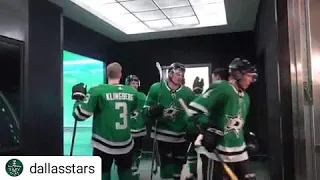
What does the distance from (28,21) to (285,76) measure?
86cm

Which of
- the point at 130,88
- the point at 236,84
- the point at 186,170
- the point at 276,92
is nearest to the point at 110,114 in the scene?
the point at 130,88

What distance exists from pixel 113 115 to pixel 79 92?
135 millimetres

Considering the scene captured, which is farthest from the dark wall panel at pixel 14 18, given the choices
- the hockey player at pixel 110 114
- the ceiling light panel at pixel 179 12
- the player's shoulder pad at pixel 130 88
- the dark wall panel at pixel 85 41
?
the ceiling light panel at pixel 179 12

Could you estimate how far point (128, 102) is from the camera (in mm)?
1010

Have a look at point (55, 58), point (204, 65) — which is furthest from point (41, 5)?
point (204, 65)

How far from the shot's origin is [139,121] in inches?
39.5

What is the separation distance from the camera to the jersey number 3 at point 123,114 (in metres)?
1.00

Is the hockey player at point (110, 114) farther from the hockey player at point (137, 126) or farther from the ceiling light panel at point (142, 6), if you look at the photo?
the ceiling light panel at point (142, 6)

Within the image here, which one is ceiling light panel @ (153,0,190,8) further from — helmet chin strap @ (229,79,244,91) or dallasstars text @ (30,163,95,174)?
dallasstars text @ (30,163,95,174)

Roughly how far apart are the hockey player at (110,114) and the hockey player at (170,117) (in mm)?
74

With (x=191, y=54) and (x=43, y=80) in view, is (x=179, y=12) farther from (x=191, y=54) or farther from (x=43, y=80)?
(x=43, y=80)

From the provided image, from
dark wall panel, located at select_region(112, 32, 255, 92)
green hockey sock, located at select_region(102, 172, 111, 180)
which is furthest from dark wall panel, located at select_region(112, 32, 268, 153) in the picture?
green hockey sock, located at select_region(102, 172, 111, 180)

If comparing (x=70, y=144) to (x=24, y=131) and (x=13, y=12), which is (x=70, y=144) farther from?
(x=13, y=12)

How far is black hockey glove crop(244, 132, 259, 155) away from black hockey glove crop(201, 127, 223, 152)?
0.27 feet
